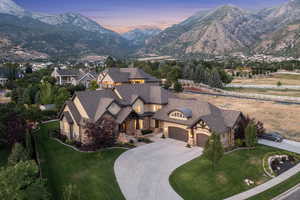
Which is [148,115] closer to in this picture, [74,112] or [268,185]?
[74,112]

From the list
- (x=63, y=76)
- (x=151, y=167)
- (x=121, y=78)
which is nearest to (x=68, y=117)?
(x=151, y=167)

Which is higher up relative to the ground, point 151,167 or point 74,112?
point 74,112

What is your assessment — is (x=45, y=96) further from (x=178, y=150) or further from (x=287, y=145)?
(x=287, y=145)

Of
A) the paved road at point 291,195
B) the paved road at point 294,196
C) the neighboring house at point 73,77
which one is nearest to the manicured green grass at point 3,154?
the paved road at point 291,195

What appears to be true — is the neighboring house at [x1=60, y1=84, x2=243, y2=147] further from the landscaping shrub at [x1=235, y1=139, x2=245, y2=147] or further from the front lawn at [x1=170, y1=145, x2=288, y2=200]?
the front lawn at [x1=170, y1=145, x2=288, y2=200]

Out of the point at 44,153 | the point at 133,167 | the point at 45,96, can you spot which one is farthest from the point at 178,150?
the point at 45,96
